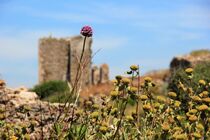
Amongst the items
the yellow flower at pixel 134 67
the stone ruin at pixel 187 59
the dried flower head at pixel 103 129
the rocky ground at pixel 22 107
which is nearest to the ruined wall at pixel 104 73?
the stone ruin at pixel 187 59

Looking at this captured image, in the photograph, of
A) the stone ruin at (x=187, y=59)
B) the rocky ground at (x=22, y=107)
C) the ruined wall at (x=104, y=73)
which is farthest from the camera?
the ruined wall at (x=104, y=73)

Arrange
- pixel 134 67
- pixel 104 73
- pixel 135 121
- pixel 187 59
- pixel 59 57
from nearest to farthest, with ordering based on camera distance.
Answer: pixel 134 67, pixel 135 121, pixel 187 59, pixel 59 57, pixel 104 73

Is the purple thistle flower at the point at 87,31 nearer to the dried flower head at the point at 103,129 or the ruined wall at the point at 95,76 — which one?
the dried flower head at the point at 103,129

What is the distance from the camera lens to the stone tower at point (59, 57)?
86.3 feet

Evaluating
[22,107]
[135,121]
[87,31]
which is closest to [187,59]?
[22,107]

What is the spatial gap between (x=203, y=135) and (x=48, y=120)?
2984mm

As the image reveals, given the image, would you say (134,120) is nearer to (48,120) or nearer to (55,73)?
(48,120)

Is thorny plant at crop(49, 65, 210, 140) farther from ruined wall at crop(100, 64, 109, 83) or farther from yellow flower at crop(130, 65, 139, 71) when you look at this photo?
ruined wall at crop(100, 64, 109, 83)

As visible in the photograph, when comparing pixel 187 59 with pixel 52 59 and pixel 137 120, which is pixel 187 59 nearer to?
pixel 52 59

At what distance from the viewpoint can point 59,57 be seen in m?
26.9

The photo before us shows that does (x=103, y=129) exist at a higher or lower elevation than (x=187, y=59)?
lower

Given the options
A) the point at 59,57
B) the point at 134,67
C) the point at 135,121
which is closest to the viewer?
the point at 134,67

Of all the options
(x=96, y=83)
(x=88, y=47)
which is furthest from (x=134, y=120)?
(x=96, y=83)

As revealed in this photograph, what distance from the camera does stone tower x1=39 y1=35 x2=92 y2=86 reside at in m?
26.3
